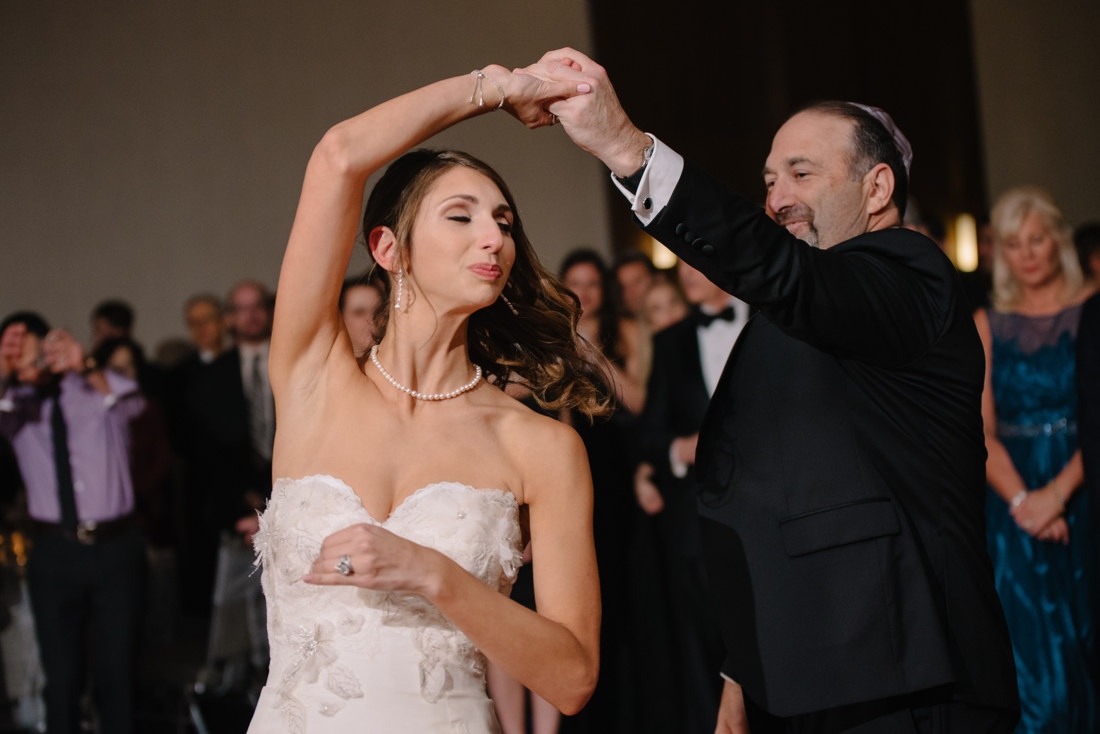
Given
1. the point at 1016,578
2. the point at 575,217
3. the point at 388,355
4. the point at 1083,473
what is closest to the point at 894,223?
the point at 388,355

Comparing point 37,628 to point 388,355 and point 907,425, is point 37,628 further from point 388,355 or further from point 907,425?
point 907,425

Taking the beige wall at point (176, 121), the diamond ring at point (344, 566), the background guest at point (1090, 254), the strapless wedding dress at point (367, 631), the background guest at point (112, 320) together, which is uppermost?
the beige wall at point (176, 121)

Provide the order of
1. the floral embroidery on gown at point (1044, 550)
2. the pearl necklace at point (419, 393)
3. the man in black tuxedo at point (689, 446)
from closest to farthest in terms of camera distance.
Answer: the pearl necklace at point (419, 393), the floral embroidery on gown at point (1044, 550), the man in black tuxedo at point (689, 446)

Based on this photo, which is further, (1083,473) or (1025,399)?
(1025,399)

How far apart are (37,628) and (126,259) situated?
126 inches

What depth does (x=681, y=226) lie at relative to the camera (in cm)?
162

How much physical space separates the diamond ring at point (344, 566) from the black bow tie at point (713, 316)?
2999mm

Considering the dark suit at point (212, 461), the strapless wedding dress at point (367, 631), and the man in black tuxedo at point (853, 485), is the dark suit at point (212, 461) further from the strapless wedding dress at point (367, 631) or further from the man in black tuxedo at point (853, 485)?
the man in black tuxedo at point (853, 485)

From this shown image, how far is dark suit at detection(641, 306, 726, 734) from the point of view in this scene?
13.9 feet

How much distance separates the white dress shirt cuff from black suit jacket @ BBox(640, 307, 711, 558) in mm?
2612

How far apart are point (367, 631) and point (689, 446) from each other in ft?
8.33

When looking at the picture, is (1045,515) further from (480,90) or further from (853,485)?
(480,90)

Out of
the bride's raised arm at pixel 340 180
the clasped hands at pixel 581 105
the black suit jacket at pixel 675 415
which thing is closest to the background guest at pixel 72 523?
the black suit jacket at pixel 675 415

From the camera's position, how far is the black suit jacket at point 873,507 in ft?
5.85
